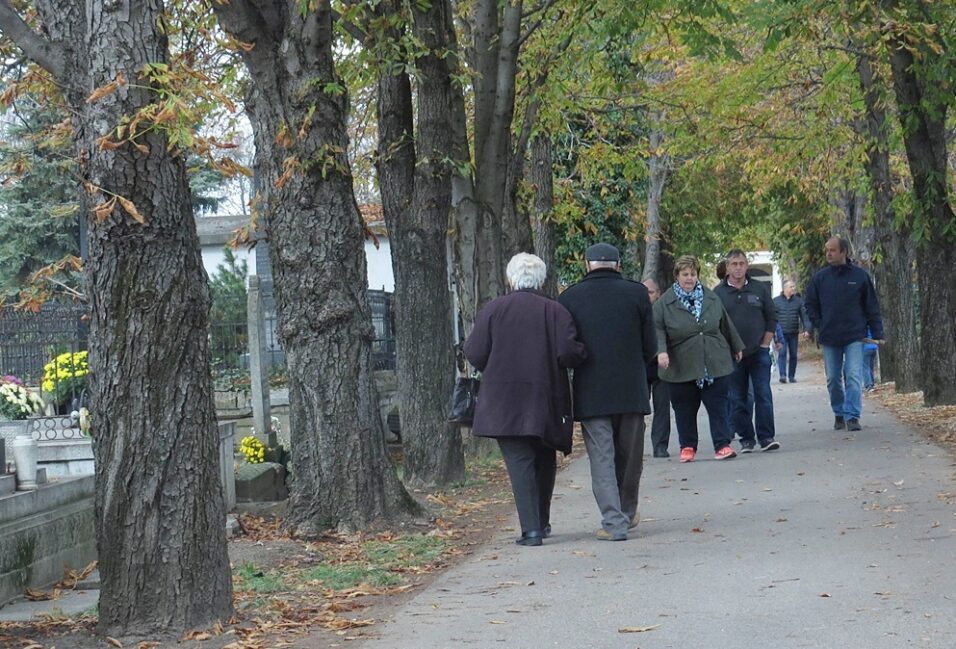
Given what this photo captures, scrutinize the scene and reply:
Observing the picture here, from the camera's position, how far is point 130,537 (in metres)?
7.41

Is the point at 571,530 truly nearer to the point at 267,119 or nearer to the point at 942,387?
the point at 267,119

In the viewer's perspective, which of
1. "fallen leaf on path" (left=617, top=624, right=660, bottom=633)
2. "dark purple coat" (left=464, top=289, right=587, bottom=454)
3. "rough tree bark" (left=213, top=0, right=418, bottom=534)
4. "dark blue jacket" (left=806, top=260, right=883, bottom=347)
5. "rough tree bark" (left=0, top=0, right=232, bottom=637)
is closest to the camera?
"fallen leaf on path" (left=617, top=624, right=660, bottom=633)

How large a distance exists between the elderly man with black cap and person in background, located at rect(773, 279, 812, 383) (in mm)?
20001

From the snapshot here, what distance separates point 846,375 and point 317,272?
7352 mm

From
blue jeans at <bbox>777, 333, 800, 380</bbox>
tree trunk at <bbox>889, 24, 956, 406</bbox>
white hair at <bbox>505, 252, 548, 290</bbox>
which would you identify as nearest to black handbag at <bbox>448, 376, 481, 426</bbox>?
white hair at <bbox>505, 252, 548, 290</bbox>

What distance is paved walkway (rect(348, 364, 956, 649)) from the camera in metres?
7.05

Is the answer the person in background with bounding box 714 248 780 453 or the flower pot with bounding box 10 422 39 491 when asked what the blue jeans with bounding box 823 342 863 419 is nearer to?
the person in background with bounding box 714 248 780 453

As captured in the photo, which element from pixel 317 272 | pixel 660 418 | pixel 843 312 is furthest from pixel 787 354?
pixel 317 272

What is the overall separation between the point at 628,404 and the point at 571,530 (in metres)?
1.23

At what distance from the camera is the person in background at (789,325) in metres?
31.0

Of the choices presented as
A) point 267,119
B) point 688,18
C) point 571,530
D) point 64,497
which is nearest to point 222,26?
point 267,119

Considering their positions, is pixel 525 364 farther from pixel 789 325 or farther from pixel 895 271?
pixel 789 325

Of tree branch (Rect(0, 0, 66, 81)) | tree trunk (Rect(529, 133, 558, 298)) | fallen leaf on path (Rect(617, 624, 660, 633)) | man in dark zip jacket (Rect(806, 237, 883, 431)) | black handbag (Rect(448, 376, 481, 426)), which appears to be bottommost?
fallen leaf on path (Rect(617, 624, 660, 633))

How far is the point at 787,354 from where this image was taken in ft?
107
